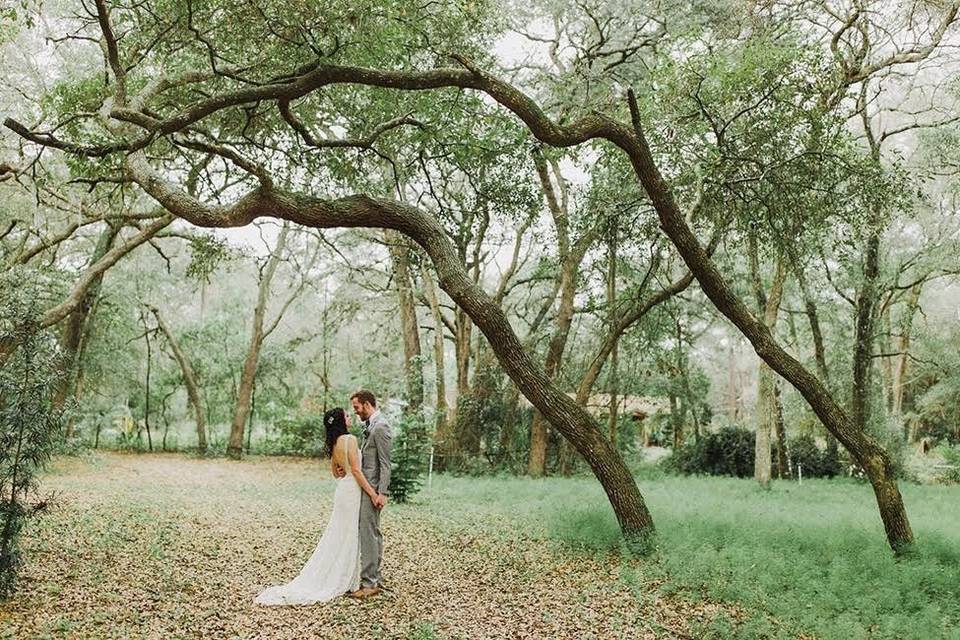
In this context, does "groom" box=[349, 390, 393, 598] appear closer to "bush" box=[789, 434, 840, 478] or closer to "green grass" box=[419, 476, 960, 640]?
"green grass" box=[419, 476, 960, 640]

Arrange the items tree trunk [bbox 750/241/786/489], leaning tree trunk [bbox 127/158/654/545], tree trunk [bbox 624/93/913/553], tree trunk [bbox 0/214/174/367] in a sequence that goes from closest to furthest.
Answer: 1. leaning tree trunk [bbox 127/158/654/545]
2. tree trunk [bbox 624/93/913/553]
3. tree trunk [bbox 0/214/174/367]
4. tree trunk [bbox 750/241/786/489]

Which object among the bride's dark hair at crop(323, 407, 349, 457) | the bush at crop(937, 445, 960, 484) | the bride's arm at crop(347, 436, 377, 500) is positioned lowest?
the bush at crop(937, 445, 960, 484)

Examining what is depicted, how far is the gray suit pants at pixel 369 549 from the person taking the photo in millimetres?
6277

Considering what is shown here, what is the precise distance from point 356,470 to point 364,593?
109 centimetres

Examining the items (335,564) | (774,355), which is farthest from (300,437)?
(774,355)

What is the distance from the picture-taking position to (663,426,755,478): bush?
2077cm

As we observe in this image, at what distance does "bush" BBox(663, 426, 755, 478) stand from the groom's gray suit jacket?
15999 mm

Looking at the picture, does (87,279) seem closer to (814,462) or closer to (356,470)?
(356,470)

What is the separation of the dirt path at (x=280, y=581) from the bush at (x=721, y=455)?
12523 millimetres

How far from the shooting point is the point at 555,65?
16734 mm

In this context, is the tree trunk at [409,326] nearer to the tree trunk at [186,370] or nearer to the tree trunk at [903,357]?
the tree trunk at [186,370]

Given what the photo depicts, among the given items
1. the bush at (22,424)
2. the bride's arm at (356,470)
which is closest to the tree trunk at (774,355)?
the bride's arm at (356,470)

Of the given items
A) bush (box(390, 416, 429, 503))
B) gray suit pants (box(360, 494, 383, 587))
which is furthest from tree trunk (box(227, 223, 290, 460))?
gray suit pants (box(360, 494, 383, 587))

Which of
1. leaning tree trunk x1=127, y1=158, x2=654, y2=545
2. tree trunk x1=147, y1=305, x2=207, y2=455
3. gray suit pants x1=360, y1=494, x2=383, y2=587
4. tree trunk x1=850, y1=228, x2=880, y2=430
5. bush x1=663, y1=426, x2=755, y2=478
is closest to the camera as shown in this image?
gray suit pants x1=360, y1=494, x2=383, y2=587
